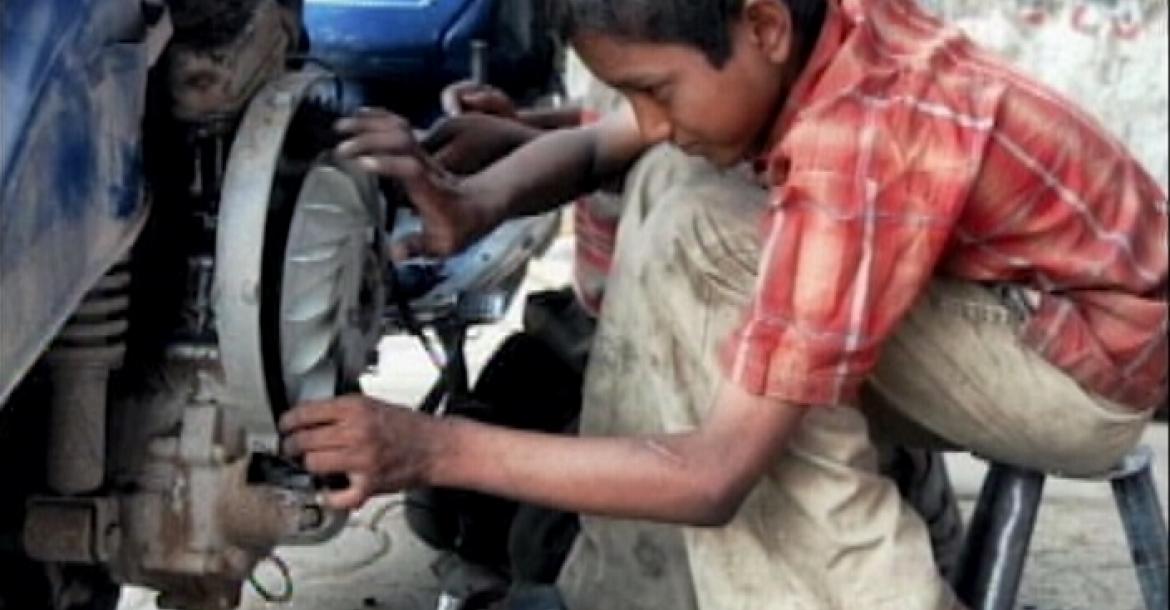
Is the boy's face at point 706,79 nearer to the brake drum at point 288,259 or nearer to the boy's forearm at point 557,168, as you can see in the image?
the brake drum at point 288,259

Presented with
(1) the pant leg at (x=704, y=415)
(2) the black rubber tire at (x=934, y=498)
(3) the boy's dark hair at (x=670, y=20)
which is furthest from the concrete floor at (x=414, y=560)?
(3) the boy's dark hair at (x=670, y=20)

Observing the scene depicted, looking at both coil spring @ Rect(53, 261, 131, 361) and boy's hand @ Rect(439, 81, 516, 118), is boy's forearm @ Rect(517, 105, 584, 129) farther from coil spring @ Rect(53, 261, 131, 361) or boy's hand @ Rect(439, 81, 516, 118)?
coil spring @ Rect(53, 261, 131, 361)

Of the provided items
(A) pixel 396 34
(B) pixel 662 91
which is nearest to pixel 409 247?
(B) pixel 662 91

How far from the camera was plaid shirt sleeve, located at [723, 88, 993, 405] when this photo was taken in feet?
6.61

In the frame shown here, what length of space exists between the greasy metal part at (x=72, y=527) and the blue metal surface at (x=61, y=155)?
0.31m

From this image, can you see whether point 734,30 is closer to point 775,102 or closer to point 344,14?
point 775,102

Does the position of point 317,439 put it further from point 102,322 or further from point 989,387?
point 989,387

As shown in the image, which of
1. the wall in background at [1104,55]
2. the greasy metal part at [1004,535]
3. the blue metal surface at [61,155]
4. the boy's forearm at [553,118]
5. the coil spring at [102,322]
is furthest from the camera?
the wall in background at [1104,55]

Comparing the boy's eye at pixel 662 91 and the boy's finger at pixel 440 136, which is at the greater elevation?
the boy's eye at pixel 662 91

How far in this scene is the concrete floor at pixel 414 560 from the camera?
3182mm

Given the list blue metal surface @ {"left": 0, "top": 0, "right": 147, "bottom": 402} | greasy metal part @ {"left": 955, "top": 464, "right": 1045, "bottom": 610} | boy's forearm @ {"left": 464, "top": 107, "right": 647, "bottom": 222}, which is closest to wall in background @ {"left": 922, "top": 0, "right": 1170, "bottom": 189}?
boy's forearm @ {"left": 464, "top": 107, "right": 647, "bottom": 222}

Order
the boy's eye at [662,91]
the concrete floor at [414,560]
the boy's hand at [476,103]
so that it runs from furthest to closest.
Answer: the concrete floor at [414,560] < the boy's hand at [476,103] < the boy's eye at [662,91]

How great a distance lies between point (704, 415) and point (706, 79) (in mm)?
385

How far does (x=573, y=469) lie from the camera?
83.5 inches
